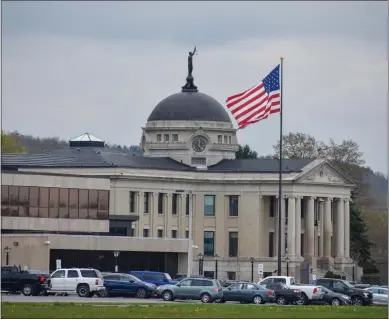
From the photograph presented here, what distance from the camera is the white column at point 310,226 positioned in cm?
15650

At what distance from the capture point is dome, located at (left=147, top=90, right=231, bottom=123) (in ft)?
525

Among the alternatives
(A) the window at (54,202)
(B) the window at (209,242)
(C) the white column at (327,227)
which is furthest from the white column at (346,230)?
(A) the window at (54,202)

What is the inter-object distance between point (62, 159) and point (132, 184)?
6.58m

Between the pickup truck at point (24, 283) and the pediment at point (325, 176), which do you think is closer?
the pickup truck at point (24, 283)

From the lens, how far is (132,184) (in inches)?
5901

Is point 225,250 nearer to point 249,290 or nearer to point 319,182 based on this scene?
point 319,182

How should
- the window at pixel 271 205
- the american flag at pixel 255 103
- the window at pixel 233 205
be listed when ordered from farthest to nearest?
the window at pixel 233 205, the window at pixel 271 205, the american flag at pixel 255 103

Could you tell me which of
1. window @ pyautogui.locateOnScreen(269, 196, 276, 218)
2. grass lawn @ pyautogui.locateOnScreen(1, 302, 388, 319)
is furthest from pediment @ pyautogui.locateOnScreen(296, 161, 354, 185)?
grass lawn @ pyautogui.locateOnScreen(1, 302, 388, 319)

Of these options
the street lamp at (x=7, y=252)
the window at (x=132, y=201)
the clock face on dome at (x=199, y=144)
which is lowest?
the street lamp at (x=7, y=252)

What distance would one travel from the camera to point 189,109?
16012 centimetres

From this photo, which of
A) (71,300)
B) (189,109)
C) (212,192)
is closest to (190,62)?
(189,109)

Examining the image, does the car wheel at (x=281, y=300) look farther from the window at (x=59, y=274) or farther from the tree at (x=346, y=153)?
the tree at (x=346, y=153)

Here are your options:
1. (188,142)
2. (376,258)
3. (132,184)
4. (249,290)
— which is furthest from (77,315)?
(376,258)

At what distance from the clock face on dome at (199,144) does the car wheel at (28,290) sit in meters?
69.0
